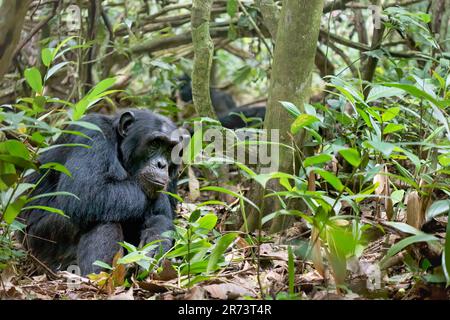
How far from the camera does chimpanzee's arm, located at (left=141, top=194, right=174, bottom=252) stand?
492 centimetres

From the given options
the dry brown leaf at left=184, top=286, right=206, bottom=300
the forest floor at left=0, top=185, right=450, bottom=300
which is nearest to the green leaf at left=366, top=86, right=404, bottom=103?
the forest floor at left=0, top=185, right=450, bottom=300

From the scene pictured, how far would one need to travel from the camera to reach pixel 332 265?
3.29 metres

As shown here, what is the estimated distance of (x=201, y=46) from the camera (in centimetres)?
538

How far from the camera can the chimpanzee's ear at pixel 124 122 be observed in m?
5.52

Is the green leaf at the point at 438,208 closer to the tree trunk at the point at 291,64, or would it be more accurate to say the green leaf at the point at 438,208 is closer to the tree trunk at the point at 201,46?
the tree trunk at the point at 291,64

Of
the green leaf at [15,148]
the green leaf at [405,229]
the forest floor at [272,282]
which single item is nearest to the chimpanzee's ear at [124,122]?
the forest floor at [272,282]

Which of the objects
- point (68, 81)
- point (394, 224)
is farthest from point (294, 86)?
point (68, 81)

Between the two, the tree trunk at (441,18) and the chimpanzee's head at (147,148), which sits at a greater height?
the tree trunk at (441,18)

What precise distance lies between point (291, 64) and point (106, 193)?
1.70 meters

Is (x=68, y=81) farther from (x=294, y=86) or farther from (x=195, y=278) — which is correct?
(x=195, y=278)

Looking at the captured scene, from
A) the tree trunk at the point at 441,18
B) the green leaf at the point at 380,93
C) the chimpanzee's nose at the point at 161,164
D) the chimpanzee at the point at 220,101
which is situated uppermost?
the tree trunk at the point at 441,18

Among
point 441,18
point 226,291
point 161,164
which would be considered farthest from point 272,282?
point 441,18

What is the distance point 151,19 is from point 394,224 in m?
5.56
